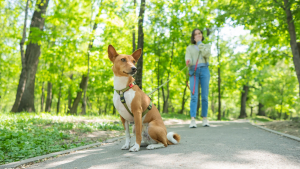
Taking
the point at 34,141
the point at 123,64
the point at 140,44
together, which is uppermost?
the point at 140,44

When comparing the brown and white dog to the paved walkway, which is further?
the brown and white dog

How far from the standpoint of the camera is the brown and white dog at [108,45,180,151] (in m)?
3.25

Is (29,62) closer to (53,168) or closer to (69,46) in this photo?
Answer: (69,46)

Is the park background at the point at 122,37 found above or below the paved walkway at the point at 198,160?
above

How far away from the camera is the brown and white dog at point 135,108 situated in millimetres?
3254

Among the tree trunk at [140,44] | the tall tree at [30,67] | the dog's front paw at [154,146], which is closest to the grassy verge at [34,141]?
the dog's front paw at [154,146]

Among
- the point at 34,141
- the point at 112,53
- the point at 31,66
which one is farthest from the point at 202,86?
the point at 31,66

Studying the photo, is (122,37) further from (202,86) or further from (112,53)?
(112,53)

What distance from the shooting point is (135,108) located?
10.7 ft

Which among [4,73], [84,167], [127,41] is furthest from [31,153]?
[4,73]

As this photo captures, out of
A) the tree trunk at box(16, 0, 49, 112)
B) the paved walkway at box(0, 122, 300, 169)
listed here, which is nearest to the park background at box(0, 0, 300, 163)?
the tree trunk at box(16, 0, 49, 112)

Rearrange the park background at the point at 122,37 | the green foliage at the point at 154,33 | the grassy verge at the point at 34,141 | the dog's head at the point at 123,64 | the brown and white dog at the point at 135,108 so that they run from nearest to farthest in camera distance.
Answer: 1. the dog's head at the point at 123,64
2. the brown and white dog at the point at 135,108
3. the grassy verge at the point at 34,141
4. the park background at the point at 122,37
5. the green foliage at the point at 154,33

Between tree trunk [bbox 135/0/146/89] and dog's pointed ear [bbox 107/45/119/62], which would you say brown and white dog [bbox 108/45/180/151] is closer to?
dog's pointed ear [bbox 107/45/119/62]

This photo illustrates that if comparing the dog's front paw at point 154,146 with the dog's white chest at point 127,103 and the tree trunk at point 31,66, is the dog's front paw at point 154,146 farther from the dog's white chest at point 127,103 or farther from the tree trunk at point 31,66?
the tree trunk at point 31,66
